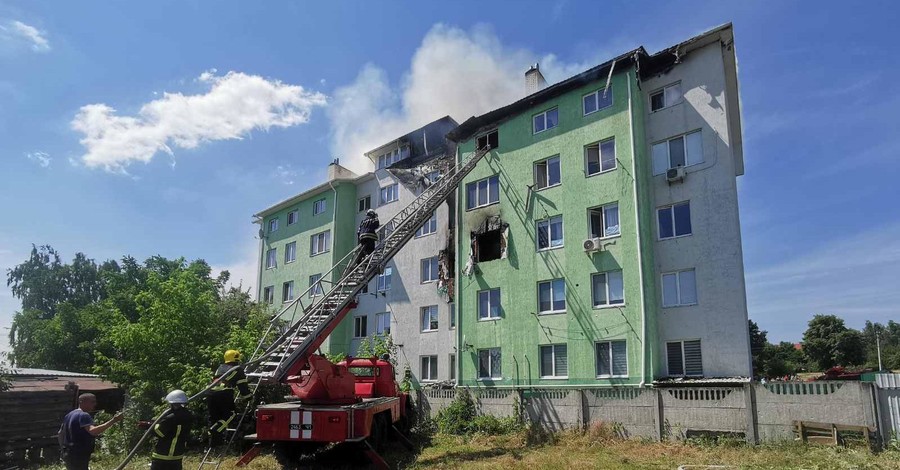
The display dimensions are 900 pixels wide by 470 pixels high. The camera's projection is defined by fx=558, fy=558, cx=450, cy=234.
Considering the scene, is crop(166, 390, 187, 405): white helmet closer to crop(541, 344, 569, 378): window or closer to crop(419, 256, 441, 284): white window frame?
crop(541, 344, 569, 378): window

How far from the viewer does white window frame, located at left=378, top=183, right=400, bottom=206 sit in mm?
30812

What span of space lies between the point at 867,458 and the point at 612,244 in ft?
33.5

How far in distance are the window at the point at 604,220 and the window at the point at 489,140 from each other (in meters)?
6.08

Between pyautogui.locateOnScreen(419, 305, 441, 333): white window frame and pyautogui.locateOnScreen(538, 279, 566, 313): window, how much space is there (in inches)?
246

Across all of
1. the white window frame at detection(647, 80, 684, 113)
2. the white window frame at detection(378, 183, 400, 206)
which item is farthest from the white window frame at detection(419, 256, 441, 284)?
the white window frame at detection(647, 80, 684, 113)

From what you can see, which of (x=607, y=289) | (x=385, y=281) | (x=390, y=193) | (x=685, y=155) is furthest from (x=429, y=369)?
(x=685, y=155)

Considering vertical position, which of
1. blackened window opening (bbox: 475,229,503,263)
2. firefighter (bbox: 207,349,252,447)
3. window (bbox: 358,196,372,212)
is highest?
window (bbox: 358,196,372,212)

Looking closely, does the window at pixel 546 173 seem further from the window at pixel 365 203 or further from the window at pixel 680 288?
the window at pixel 365 203

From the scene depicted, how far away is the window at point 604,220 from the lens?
67.3 ft

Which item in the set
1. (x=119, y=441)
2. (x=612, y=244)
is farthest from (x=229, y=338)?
(x=612, y=244)

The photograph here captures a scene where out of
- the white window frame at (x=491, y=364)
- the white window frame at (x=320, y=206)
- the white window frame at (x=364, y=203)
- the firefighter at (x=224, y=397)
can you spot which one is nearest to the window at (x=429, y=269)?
the white window frame at (x=491, y=364)

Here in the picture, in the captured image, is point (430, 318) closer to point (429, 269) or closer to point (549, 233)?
point (429, 269)

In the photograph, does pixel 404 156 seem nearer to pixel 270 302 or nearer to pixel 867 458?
pixel 270 302

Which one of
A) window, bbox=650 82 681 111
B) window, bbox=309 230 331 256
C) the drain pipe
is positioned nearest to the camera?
the drain pipe
